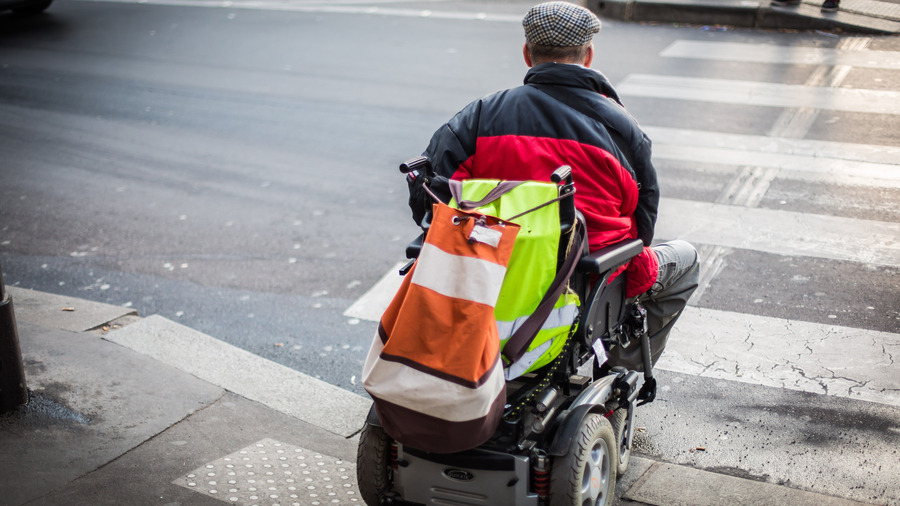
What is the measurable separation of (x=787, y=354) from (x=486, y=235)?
2.83 m

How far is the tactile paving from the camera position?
3.74 m

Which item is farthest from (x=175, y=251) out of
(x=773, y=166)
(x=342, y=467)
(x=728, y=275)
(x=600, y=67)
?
(x=600, y=67)

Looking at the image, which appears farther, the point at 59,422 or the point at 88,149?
the point at 88,149

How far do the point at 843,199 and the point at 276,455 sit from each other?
492 cm

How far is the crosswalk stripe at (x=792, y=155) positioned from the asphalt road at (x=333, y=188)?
10cm

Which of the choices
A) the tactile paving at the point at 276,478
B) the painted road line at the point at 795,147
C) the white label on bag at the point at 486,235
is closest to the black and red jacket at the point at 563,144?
the white label on bag at the point at 486,235

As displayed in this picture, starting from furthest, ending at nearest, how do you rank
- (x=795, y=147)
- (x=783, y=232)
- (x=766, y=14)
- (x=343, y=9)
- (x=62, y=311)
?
(x=343, y=9) < (x=766, y=14) < (x=795, y=147) < (x=783, y=232) < (x=62, y=311)

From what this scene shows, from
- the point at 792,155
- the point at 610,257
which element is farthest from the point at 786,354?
the point at 792,155

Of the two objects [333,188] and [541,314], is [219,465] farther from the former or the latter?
[333,188]

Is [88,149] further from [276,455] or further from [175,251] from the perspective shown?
[276,455]

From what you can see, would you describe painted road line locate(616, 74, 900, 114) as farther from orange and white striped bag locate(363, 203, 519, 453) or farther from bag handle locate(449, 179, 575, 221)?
orange and white striped bag locate(363, 203, 519, 453)

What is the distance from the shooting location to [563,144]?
337 centimetres

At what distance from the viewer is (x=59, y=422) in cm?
421

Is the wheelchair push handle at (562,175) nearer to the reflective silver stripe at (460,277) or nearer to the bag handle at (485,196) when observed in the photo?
the bag handle at (485,196)
